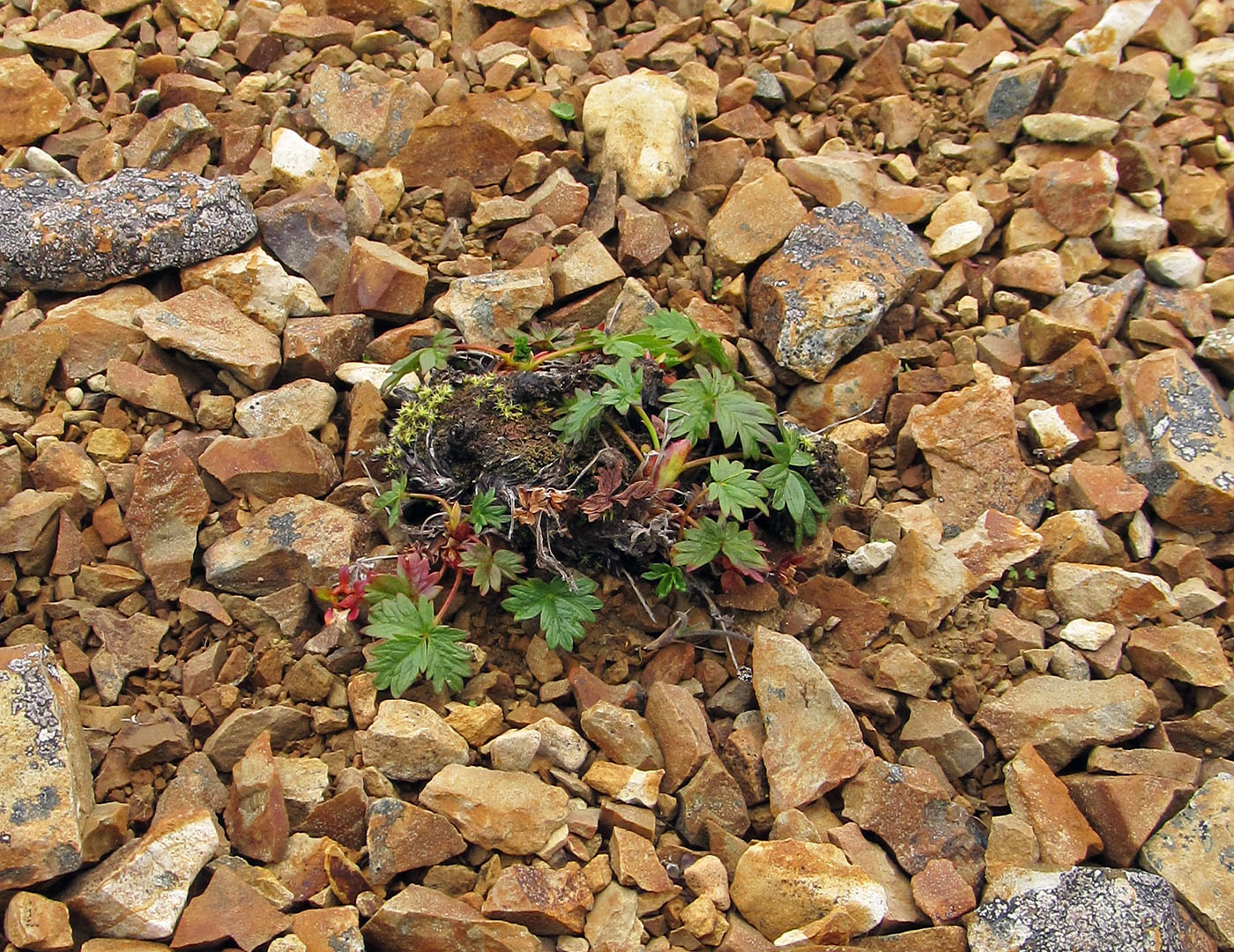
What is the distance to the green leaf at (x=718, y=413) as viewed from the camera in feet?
10.1

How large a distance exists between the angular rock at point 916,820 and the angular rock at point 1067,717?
10.7 inches

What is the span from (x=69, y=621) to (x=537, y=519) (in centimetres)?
129

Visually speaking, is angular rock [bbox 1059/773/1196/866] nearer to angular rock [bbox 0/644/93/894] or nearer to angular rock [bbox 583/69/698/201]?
angular rock [bbox 0/644/93/894]

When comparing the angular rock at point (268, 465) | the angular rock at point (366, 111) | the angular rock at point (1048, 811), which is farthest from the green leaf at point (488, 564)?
the angular rock at point (366, 111)

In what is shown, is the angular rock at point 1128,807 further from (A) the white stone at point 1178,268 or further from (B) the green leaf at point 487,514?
(A) the white stone at point 1178,268

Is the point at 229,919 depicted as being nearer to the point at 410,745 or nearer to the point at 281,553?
the point at 410,745

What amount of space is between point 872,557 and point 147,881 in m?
2.01

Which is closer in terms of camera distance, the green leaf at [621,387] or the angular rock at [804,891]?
the angular rock at [804,891]

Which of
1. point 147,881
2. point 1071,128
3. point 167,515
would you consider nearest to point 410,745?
point 147,881

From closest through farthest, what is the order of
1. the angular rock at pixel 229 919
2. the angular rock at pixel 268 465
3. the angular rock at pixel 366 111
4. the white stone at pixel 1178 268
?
the angular rock at pixel 229 919 < the angular rock at pixel 268 465 < the white stone at pixel 1178 268 < the angular rock at pixel 366 111

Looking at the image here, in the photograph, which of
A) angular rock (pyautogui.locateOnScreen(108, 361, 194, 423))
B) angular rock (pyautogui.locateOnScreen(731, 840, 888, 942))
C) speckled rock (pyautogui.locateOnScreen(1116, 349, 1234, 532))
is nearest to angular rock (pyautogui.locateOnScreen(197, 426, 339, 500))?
angular rock (pyautogui.locateOnScreen(108, 361, 194, 423))

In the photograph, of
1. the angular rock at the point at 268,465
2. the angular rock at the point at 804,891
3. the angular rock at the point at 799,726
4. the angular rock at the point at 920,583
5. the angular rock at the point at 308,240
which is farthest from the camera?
the angular rock at the point at 308,240

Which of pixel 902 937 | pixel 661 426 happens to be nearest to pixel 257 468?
pixel 661 426

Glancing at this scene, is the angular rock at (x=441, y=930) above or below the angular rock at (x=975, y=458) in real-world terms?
below
